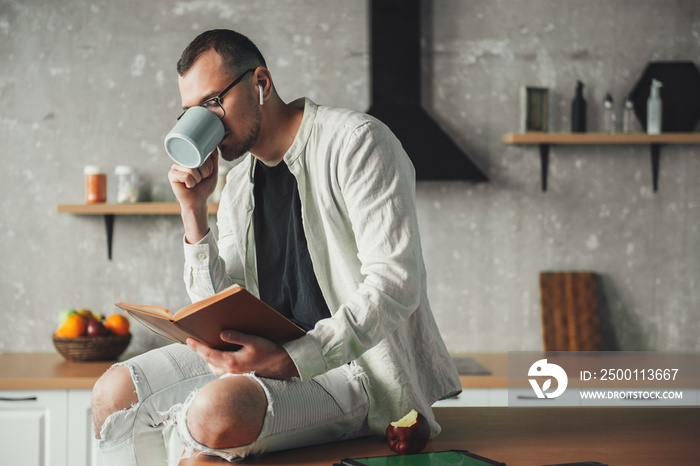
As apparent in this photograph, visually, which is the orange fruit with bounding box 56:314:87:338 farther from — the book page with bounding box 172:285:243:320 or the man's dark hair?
the book page with bounding box 172:285:243:320

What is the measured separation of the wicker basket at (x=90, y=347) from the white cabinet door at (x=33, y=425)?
0.82 feet

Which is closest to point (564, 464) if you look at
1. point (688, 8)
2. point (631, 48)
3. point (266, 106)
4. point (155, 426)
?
point (155, 426)

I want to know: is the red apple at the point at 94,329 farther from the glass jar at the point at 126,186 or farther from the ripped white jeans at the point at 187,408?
the ripped white jeans at the point at 187,408

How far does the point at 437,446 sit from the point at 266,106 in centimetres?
79

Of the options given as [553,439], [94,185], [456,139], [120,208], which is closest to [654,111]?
[456,139]

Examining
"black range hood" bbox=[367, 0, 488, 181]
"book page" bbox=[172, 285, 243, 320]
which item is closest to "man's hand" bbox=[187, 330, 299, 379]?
"book page" bbox=[172, 285, 243, 320]

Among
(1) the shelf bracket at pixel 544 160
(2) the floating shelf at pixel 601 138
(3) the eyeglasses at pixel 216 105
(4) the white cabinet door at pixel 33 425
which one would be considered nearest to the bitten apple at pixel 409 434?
(3) the eyeglasses at pixel 216 105

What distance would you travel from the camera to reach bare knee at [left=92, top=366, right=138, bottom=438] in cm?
131

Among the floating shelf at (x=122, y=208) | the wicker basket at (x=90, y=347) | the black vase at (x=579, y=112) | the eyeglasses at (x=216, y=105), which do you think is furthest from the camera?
the black vase at (x=579, y=112)

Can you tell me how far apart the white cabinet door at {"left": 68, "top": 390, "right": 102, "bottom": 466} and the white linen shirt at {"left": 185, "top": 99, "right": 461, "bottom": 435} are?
108cm

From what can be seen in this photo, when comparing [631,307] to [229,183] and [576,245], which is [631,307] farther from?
[229,183]

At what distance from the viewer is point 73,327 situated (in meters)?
2.60

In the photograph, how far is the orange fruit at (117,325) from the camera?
2.66 m

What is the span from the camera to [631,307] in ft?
9.71
